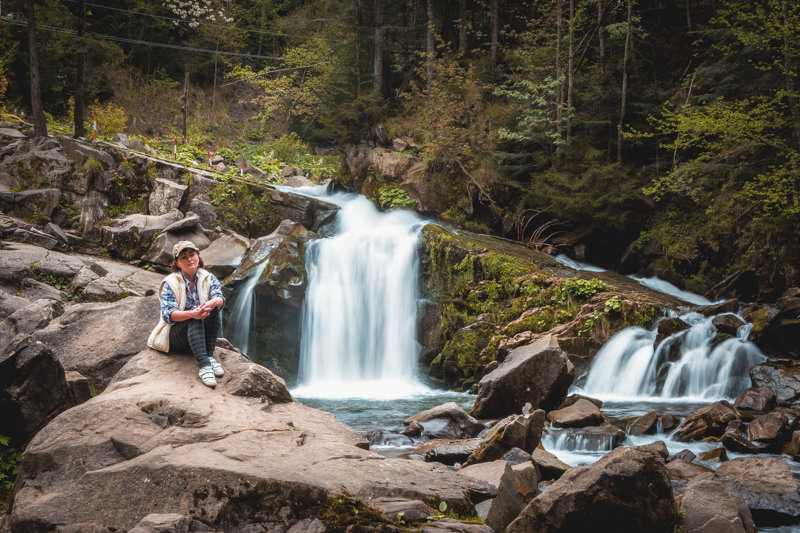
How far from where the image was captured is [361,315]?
50.6 ft

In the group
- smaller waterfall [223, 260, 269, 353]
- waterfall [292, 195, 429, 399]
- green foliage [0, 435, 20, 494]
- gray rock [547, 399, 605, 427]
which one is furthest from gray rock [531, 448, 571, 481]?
smaller waterfall [223, 260, 269, 353]

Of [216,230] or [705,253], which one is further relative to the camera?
[216,230]

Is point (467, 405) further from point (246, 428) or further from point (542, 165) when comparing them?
point (542, 165)

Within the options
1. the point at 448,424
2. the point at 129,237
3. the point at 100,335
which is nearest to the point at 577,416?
the point at 448,424

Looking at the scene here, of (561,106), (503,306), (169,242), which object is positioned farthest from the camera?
(561,106)

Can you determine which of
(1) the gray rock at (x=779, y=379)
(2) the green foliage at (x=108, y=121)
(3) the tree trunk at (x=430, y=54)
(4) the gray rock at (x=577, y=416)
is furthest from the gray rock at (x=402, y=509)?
(2) the green foliage at (x=108, y=121)

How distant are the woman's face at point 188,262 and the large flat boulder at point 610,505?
4231mm

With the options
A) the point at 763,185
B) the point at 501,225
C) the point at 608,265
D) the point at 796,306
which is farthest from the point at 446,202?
the point at 796,306

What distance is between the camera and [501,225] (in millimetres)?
19672

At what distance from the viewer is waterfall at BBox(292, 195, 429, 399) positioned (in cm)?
1448

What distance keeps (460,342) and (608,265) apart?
25.7ft

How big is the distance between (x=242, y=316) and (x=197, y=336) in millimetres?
9075

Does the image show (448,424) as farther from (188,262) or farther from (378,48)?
(378,48)

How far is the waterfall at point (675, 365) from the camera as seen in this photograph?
34.6ft
